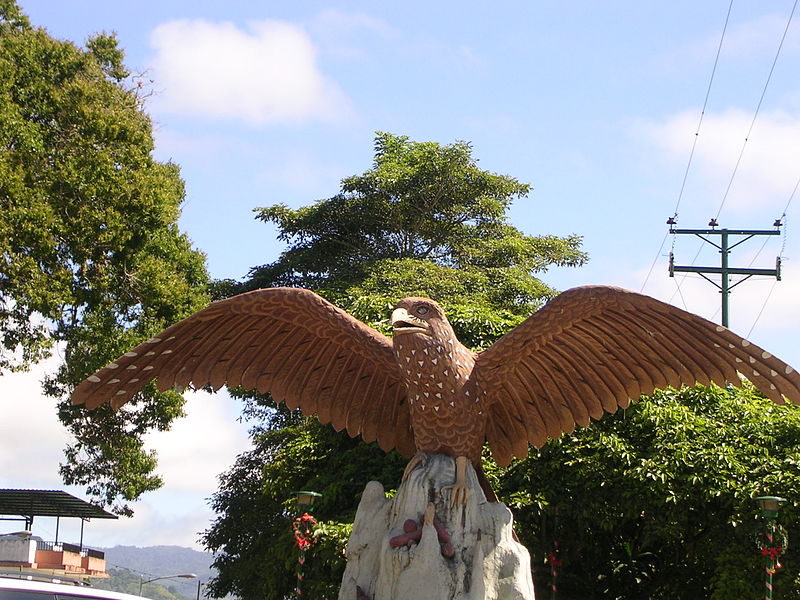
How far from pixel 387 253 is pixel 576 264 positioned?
4.00 metres

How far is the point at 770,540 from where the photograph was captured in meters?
11.1

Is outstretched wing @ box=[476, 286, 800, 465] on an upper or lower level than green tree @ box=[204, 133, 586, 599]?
lower

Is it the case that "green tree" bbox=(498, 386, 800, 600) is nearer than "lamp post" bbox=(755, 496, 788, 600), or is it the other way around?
"lamp post" bbox=(755, 496, 788, 600)

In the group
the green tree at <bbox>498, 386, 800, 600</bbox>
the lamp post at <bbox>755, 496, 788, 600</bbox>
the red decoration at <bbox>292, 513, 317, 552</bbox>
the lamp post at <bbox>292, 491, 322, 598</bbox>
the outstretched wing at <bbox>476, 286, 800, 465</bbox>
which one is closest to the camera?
the outstretched wing at <bbox>476, 286, 800, 465</bbox>

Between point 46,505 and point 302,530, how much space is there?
26.6ft

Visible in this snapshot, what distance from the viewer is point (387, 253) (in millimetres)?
21578

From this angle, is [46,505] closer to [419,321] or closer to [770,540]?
[770,540]

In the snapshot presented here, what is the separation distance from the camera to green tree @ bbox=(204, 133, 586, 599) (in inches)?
727

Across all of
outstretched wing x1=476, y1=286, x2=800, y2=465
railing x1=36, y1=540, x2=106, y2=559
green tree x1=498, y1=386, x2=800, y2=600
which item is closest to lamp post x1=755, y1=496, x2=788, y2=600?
green tree x1=498, y1=386, x2=800, y2=600

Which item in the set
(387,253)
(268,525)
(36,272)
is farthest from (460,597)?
(387,253)

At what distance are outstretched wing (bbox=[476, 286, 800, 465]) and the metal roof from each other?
38.6 feet

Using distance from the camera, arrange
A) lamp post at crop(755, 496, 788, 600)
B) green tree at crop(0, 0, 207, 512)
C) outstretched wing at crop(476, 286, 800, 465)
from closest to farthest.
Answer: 1. outstretched wing at crop(476, 286, 800, 465)
2. lamp post at crop(755, 496, 788, 600)
3. green tree at crop(0, 0, 207, 512)

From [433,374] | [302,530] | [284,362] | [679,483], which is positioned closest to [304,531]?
[302,530]

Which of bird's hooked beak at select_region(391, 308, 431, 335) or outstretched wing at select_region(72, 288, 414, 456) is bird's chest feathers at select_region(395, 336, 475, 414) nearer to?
bird's hooked beak at select_region(391, 308, 431, 335)
